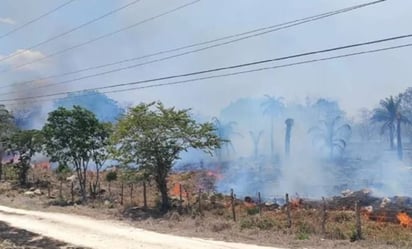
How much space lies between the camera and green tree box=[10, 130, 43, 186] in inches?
1881

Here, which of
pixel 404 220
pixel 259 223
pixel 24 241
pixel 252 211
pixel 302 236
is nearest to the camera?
pixel 302 236

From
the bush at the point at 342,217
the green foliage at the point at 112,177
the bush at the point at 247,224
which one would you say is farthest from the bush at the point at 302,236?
the green foliage at the point at 112,177

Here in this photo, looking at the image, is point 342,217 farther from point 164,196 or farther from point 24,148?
point 24,148

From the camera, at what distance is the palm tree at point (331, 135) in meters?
80.9

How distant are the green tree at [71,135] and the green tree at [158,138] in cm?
806

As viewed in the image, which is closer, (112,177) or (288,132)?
(112,177)

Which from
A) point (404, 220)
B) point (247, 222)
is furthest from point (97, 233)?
point (404, 220)

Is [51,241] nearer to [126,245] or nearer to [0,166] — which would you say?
[126,245]

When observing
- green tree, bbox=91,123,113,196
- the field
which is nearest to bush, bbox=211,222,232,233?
the field

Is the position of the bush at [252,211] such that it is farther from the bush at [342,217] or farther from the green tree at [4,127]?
the green tree at [4,127]

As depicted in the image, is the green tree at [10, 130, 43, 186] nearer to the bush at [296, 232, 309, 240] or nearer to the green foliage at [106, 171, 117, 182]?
→ the green foliage at [106, 171, 117, 182]

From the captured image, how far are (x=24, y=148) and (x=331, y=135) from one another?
48.7m

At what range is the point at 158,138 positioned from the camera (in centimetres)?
3100

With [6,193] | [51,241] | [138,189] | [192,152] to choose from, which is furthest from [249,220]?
[192,152]
